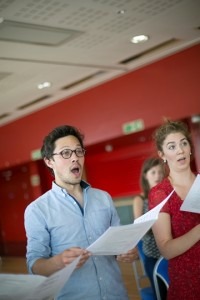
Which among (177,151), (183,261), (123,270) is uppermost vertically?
(177,151)

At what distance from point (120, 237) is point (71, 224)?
0.34 m

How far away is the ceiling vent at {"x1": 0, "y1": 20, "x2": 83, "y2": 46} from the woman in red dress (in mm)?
2109

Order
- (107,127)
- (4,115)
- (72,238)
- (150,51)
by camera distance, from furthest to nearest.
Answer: (4,115) < (107,127) < (150,51) < (72,238)

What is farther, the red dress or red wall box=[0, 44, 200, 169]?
red wall box=[0, 44, 200, 169]

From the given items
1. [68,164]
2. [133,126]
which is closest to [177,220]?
[68,164]

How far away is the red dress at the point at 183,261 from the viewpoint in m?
1.60

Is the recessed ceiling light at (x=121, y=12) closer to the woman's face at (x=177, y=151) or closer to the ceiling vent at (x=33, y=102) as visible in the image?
the woman's face at (x=177, y=151)

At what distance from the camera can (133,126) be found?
5.60 metres

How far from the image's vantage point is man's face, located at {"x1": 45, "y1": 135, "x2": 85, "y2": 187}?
1562mm

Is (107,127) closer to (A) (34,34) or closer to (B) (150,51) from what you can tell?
(B) (150,51)

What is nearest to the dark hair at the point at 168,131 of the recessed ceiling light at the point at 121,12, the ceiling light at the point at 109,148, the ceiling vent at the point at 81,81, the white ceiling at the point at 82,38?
the white ceiling at the point at 82,38

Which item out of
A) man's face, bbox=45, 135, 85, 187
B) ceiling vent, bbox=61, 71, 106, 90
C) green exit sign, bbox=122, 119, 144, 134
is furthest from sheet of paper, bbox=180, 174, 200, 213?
ceiling vent, bbox=61, 71, 106, 90

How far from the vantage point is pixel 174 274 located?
166 centimetres

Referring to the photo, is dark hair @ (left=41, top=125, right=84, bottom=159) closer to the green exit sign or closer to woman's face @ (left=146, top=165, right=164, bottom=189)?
woman's face @ (left=146, top=165, right=164, bottom=189)
